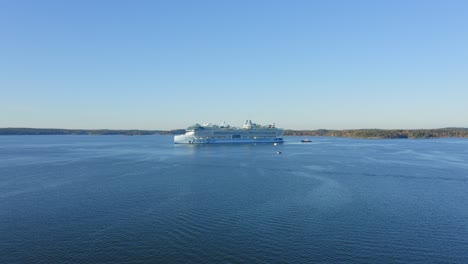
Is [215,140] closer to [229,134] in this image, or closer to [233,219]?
[229,134]

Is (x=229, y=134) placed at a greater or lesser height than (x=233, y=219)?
greater

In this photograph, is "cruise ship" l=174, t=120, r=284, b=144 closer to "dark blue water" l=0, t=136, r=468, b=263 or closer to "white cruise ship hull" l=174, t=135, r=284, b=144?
"white cruise ship hull" l=174, t=135, r=284, b=144

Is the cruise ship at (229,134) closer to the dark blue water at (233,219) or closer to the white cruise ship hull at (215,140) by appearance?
the white cruise ship hull at (215,140)

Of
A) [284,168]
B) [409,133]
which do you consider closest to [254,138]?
[284,168]

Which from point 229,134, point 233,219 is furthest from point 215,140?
point 233,219

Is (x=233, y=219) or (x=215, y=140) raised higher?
(x=215, y=140)

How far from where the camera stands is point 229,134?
102000mm

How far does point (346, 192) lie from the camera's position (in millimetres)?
28281

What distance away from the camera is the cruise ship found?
96562 millimetres

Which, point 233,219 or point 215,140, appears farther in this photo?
point 215,140

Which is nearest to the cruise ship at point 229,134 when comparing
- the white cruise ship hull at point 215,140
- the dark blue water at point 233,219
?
the white cruise ship hull at point 215,140

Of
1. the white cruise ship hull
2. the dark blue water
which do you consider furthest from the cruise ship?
the dark blue water

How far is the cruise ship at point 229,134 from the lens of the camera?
96.6 metres

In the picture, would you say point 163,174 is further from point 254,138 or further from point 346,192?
point 254,138
